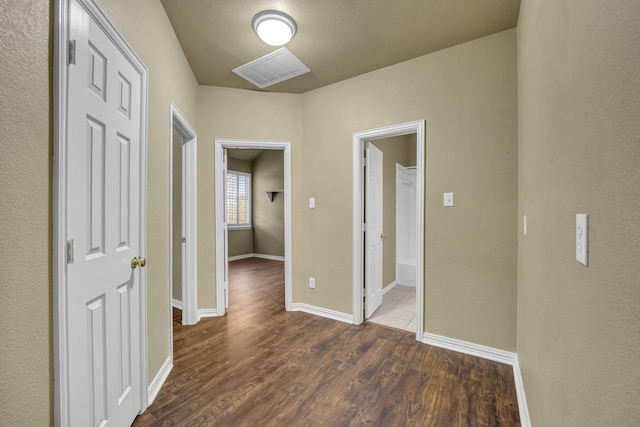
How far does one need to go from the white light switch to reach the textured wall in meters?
1.53

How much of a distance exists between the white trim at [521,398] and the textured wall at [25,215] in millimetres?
2113

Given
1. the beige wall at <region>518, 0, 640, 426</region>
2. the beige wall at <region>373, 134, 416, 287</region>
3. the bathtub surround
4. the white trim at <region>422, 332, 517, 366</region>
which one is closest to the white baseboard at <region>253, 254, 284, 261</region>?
the bathtub surround

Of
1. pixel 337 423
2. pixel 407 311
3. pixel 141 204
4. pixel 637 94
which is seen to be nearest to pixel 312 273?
pixel 407 311

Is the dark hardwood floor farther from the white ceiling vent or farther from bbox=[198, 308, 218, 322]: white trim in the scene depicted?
the white ceiling vent

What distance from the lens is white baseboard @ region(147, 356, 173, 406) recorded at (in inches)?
71.1

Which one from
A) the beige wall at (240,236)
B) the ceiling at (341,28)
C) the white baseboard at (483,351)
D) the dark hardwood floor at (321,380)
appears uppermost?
the ceiling at (341,28)

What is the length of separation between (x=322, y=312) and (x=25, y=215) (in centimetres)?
278

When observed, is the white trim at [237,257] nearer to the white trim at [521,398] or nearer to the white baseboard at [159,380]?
the white baseboard at [159,380]

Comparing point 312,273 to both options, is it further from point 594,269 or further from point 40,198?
point 594,269

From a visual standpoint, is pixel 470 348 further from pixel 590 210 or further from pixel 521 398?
pixel 590 210

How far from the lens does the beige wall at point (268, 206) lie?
721cm

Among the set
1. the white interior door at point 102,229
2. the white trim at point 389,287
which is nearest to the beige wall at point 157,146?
the white interior door at point 102,229

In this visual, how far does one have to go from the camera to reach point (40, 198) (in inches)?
38.1

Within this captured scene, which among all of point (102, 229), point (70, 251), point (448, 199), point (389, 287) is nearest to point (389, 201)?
point (389, 287)
